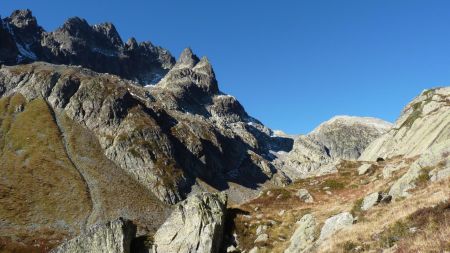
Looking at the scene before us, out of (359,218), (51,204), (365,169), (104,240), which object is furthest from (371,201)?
(51,204)

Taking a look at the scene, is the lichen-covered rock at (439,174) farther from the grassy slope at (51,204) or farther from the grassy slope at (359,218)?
the grassy slope at (51,204)

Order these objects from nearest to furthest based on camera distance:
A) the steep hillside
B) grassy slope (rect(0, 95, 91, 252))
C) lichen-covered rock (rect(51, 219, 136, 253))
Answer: the steep hillside < lichen-covered rock (rect(51, 219, 136, 253)) < grassy slope (rect(0, 95, 91, 252))

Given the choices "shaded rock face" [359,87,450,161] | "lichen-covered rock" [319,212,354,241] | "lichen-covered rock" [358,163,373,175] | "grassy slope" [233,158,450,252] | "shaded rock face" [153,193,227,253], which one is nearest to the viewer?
"grassy slope" [233,158,450,252]

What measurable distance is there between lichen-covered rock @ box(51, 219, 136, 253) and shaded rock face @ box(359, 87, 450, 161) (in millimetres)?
47824

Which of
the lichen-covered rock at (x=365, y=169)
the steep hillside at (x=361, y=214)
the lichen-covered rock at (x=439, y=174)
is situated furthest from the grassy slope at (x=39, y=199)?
the lichen-covered rock at (x=439, y=174)

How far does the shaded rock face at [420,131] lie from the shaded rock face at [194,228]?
38643 mm

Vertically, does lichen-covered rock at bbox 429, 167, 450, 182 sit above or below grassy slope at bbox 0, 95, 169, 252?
below

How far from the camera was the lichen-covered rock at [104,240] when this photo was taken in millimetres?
44500

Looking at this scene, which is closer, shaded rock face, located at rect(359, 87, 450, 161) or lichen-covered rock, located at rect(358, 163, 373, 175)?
lichen-covered rock, located at rect(358, 163, 373, 175)

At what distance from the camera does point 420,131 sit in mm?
80250

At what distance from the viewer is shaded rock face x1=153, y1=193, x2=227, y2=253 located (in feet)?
140

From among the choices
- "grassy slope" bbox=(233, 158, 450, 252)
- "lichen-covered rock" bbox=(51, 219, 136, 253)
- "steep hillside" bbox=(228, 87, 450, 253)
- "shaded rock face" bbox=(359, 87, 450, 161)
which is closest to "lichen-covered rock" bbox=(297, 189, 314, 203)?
"steep hillside" bbox=(228, 87, 450, 253)

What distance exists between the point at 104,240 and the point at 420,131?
63.4 m

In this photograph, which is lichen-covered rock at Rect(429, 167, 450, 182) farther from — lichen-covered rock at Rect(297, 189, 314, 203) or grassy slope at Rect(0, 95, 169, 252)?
grassy slope at Rect(0, 95, 169, 252)
